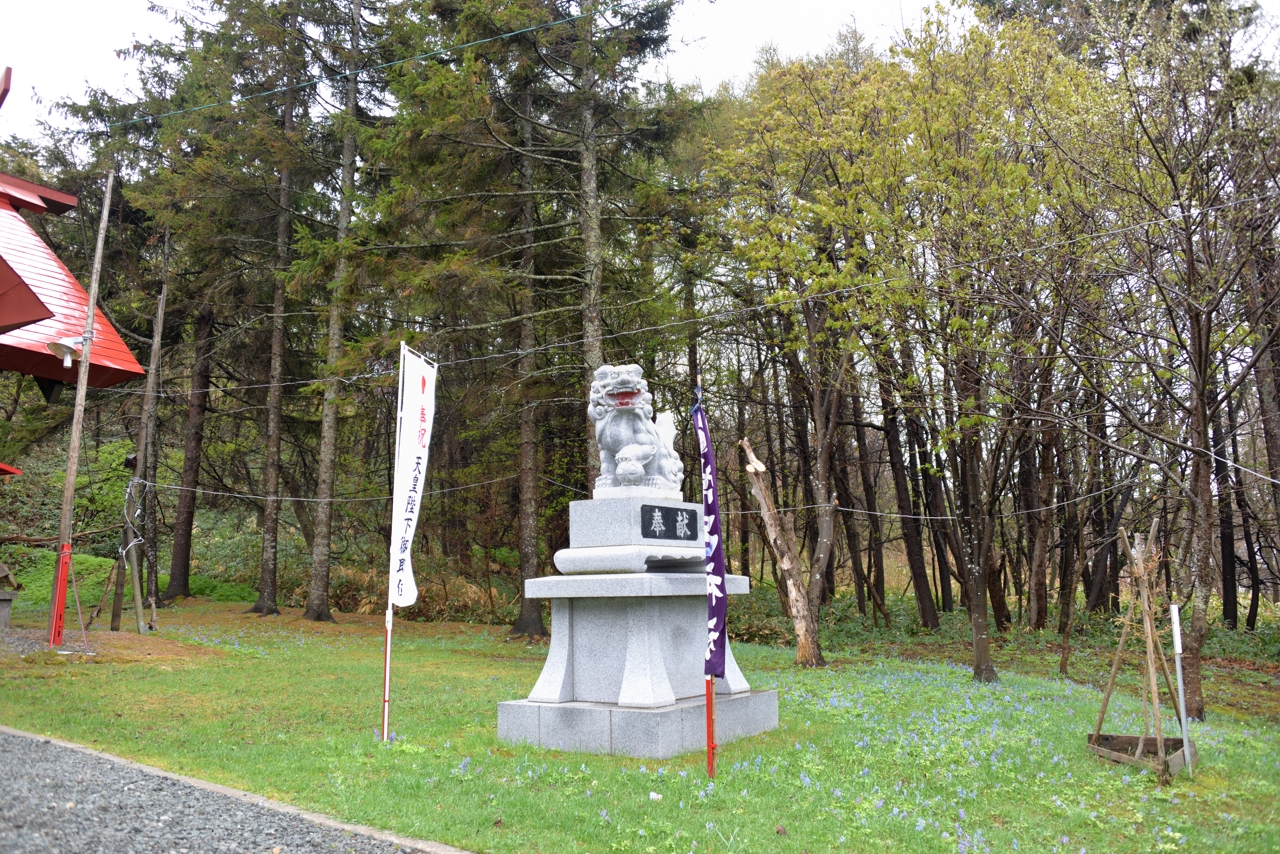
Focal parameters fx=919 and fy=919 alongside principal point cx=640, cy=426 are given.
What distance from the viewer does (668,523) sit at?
8469 millimetres

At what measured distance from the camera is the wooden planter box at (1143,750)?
6.82 metres

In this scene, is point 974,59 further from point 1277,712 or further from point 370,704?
point 370,704

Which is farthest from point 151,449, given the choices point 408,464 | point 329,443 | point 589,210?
point 408,464

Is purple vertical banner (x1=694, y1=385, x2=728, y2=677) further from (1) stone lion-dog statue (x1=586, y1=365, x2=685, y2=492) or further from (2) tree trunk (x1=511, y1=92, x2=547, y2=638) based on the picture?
(2) tree trunk (x1=511, y1=92, x2=547, y2=638)

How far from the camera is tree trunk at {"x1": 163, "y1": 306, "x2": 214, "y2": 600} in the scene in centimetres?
2355

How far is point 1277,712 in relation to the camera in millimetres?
11617

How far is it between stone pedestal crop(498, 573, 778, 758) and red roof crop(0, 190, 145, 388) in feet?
25.4

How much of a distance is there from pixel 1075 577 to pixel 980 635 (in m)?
5.23

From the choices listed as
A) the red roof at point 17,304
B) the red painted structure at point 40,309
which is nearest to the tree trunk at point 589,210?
the red painted structure at point 40,309

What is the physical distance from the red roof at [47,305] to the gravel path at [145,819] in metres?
7.09

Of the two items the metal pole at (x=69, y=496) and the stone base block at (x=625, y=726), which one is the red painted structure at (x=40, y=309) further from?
the stone base block at (x=625, y=726)

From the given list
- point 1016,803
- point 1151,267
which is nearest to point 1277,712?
point 1151,267

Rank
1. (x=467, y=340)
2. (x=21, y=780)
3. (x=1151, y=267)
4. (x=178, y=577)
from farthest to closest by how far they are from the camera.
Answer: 1. (x=178, y=577)
2. (x=467, y=340)
3. (x=1151, y=267)
4. (x=21, y=780)

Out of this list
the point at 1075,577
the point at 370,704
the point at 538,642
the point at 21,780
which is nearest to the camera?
the point at 21,780
